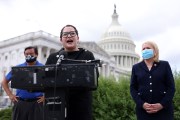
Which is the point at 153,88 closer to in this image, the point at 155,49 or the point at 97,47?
the point at 155,49

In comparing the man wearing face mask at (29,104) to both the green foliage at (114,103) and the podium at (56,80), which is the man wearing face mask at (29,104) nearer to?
the podium at (56,80)

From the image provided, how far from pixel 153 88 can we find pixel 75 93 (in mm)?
1622

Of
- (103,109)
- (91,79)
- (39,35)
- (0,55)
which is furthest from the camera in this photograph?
(0,55)

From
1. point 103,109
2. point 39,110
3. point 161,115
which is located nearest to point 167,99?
point 161,115

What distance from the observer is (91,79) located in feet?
11.4

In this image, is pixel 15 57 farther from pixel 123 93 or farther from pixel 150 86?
pixel 150 86

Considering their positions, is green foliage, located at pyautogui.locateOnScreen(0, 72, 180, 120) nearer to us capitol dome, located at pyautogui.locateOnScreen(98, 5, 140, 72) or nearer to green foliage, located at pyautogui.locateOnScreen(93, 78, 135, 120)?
green foliage, located at pyautogui.locateOnScreen(93, 78, 135, 120)

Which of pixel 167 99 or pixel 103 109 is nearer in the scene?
pixel 167 99

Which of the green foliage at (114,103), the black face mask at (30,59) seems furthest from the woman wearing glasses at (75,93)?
the green foliage at (114,103)

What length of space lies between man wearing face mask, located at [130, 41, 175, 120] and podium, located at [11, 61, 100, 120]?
1.73 m

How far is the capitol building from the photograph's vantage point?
6272 centimetres

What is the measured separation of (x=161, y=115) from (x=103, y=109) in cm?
656

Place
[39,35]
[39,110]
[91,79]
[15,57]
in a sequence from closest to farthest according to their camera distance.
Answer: [91,79]
[39,110]
[39,35]
[15,57]

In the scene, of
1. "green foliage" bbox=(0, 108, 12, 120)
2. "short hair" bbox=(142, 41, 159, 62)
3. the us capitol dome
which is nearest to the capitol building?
the us capitol dome
